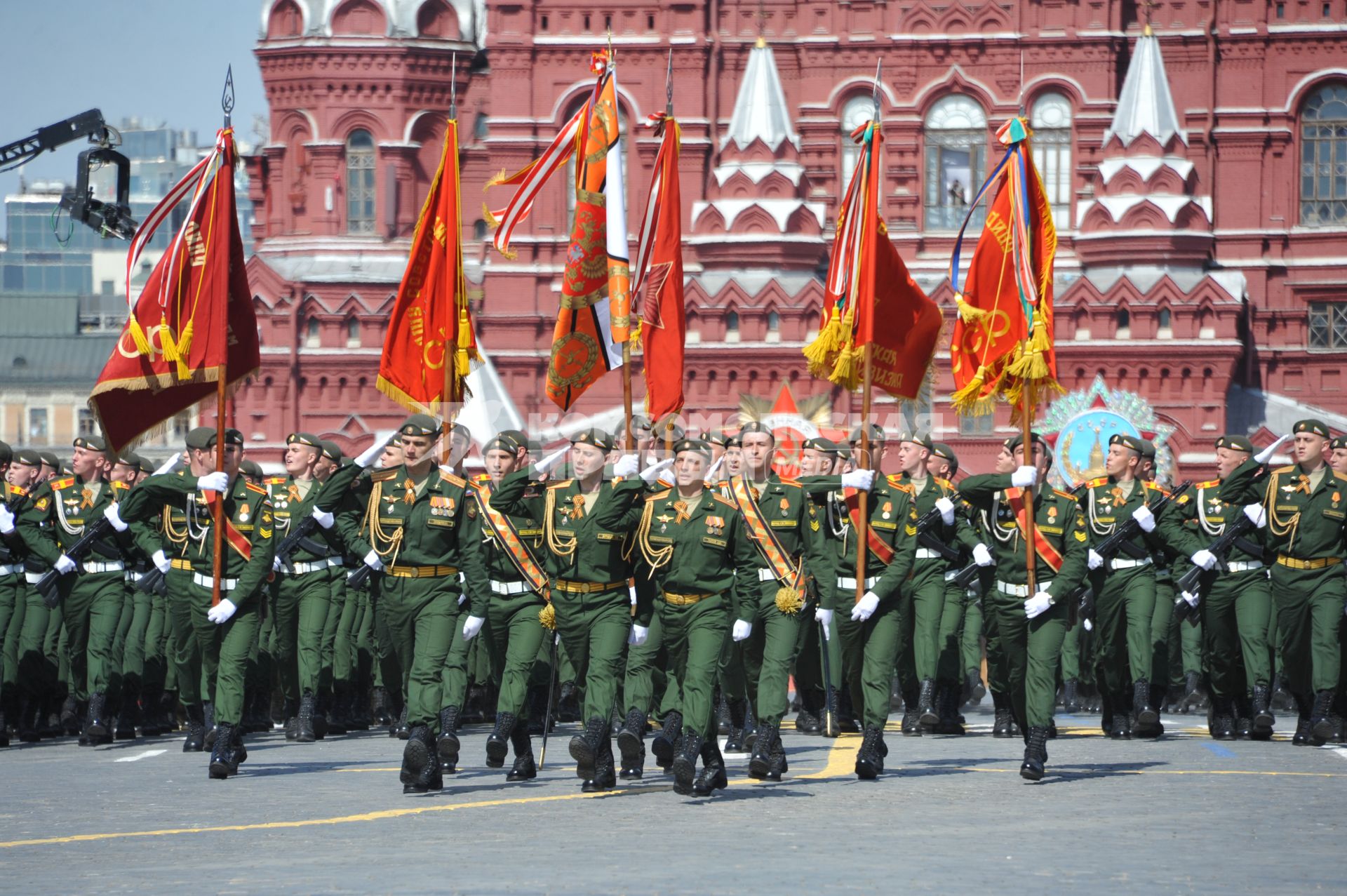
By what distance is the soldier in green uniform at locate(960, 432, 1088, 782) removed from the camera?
12.2m

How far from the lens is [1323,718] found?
14.3 metres

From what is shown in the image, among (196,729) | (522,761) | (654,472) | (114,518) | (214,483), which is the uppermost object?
(654,472)

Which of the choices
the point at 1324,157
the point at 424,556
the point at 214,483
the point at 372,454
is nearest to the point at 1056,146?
the point at 1324,157

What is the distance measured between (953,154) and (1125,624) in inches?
1106

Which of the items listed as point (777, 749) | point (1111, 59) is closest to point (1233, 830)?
point (777, 749)

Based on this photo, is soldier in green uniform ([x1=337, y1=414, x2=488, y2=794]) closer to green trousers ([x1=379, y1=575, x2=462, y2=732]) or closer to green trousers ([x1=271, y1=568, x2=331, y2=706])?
green trousers ([x1=379, y1=575, x2=462, y2=732])

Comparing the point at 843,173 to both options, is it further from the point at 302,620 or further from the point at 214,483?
the point at 214,483

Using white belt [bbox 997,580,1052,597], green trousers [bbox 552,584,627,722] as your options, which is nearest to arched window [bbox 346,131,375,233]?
white belt [bbox 997,580,1052,597]

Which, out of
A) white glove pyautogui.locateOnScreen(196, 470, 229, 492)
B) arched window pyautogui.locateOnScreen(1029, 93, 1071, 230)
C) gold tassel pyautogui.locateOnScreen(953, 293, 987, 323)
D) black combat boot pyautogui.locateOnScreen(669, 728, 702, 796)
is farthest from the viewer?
arched window pyautogui.locateOnScreen(1029, 93, 1071, 230)

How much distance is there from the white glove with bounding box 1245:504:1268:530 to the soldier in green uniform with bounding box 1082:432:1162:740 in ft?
1.85

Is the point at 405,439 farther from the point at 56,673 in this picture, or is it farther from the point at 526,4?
the point at 526,4

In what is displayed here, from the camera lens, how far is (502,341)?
4262 centimetres

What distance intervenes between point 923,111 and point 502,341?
27.3ft

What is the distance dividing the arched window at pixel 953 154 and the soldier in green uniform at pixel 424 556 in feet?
102
